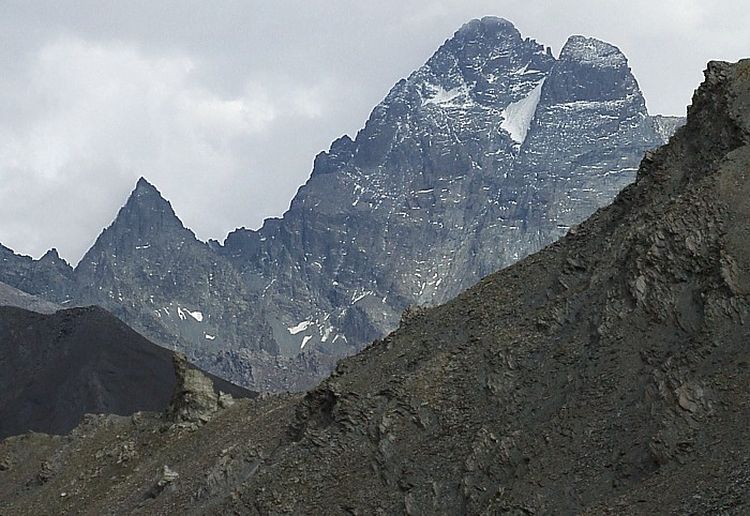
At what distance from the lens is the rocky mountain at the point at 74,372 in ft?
507

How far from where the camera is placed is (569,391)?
38.9m

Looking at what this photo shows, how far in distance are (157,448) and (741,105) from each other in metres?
34.0

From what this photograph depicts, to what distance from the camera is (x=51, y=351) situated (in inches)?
6850

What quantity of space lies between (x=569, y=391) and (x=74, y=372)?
132409 mm

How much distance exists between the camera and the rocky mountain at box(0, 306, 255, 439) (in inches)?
6088

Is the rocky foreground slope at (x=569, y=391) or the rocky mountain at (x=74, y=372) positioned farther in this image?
the rocky mountain at (x=74, y=372)

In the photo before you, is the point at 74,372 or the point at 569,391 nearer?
the point at 569,391

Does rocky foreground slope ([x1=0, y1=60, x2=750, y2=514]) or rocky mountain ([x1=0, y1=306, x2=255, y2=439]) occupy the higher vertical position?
rocky mountain ([x1=0, y1=306, x2=255, y2=439])

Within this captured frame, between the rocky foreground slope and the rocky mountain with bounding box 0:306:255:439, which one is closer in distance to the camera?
the rocky foreground slope

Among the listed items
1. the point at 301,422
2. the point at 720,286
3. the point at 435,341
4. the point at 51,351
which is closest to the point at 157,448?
the point at 301,422

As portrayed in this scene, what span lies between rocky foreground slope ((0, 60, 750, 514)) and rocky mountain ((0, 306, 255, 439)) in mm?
99709

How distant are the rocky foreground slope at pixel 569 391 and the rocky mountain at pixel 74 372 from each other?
9971 centimetres

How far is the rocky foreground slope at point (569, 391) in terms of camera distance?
33438 millimetres

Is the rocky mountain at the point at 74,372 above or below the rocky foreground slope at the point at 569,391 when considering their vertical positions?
above
